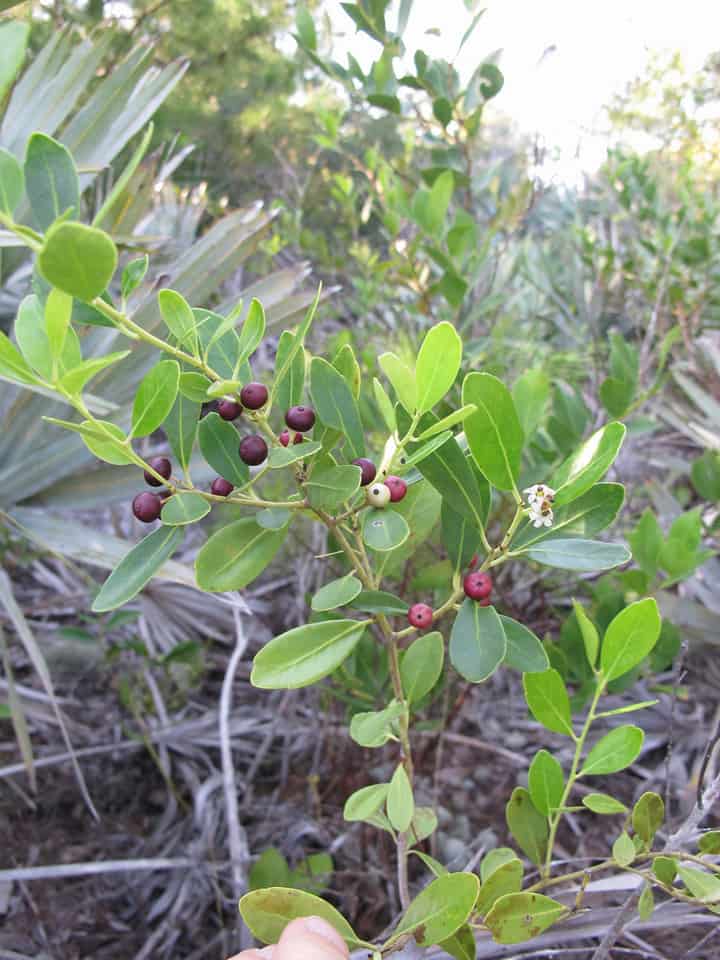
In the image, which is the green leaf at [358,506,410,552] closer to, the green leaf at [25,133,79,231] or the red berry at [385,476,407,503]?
the red berry at [385,476,407,503]

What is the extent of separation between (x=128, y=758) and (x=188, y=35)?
4267mm

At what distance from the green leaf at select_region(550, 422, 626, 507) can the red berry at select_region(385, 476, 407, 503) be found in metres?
0.10

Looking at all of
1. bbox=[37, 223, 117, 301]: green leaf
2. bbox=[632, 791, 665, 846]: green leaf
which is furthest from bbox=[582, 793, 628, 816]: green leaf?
bbox=[37, 223, 117, 301]: green leaf

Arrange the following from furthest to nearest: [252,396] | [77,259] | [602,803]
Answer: [602,803] → [252,396] → [77,259]

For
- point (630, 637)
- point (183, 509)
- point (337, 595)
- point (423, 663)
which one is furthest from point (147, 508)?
point (630, 637)

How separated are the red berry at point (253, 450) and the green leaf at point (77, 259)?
0.15 metres

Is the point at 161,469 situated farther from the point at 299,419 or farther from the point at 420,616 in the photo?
the point at 420,616

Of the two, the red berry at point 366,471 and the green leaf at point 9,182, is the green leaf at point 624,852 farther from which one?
the green leaf at point 9,182

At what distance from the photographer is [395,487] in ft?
1.61

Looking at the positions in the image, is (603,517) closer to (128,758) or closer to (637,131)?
(128,758)

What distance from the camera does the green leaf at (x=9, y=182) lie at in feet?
1.25

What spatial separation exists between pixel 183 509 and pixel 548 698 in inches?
12.6

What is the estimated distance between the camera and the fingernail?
0.49 m

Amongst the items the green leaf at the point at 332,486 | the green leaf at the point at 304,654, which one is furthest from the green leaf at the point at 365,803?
the green leaf at the point at 332,486
